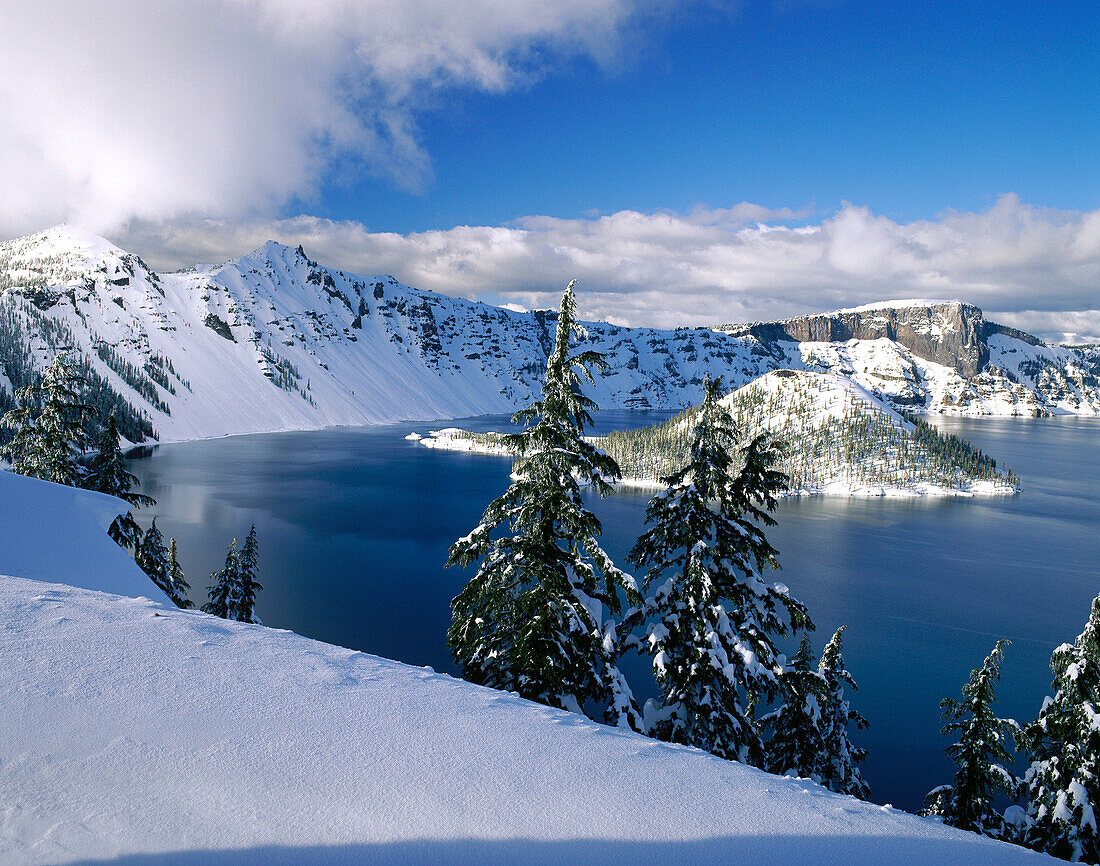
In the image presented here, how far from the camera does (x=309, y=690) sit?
5.66 meters

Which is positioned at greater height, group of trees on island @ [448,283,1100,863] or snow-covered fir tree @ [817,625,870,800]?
group of trees on island @ [448,283,1100,863]

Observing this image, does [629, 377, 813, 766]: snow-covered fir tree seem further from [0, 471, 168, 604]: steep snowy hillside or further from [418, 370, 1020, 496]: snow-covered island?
[418, 370, 1020, 496]: snow-covered island

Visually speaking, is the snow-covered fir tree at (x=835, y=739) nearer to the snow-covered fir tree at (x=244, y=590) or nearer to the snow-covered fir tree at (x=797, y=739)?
the snow-covered fir tree at (x=797, y=739)

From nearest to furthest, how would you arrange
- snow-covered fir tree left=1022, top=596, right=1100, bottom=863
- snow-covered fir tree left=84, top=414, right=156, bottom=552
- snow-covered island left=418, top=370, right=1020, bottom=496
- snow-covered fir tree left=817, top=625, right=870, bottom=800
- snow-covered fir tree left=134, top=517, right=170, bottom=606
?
1. snow-covered fir tree left=1022, top=596, right=1100, bottom=863
2. snow-covered fir tree left=817, top=625, right=870, bottom=800
3. snow-covered fir tree left=134, top=517, right=170, bottom=606
4. snow-covered fir tree left=84, top=414, right=156, bottom=552
5. snow-covered island left=418, top=370, right=1020, bottom=496

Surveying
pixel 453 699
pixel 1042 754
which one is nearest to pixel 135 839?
pixel 453 699

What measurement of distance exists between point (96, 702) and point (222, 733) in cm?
111

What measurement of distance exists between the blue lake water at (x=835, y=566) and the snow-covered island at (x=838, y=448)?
418 inches

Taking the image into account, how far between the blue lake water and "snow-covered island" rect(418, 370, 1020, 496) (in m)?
10.6

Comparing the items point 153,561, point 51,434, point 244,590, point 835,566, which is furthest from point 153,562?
point 835,566

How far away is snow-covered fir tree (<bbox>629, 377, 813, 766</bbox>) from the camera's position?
1195 centimetres

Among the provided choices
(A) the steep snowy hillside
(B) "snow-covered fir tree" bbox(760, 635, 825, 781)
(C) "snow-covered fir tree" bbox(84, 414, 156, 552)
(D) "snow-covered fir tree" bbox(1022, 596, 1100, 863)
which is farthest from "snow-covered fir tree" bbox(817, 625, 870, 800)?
(C) "snow-covered fir tree" bbox(84, 414, 156, 552)

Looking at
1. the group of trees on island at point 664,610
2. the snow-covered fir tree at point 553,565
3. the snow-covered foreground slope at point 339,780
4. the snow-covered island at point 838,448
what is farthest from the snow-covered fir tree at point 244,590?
the snow-covered island at point 838,448

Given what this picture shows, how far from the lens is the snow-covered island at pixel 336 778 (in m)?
3.77

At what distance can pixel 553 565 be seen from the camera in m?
11.5
